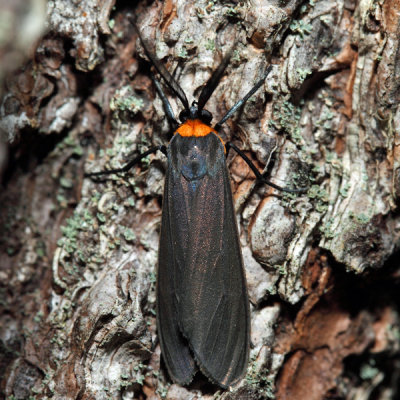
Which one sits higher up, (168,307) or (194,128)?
(194,128)

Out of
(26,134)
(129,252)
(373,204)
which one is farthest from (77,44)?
(373,204)

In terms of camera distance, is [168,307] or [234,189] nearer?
[168,307]

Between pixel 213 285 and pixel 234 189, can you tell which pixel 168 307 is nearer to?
pixel 213 285

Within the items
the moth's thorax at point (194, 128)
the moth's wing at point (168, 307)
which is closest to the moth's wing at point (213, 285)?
the moth's wing at point (168, 307)

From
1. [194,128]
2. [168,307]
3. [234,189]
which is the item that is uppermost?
[194,128]

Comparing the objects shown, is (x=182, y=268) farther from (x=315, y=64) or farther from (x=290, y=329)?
(x=315, y=64)

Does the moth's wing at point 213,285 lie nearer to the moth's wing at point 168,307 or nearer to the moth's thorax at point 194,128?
the moth's wing at point 168,307

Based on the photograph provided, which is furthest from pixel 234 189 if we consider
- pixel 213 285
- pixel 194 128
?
pixel 213 285
